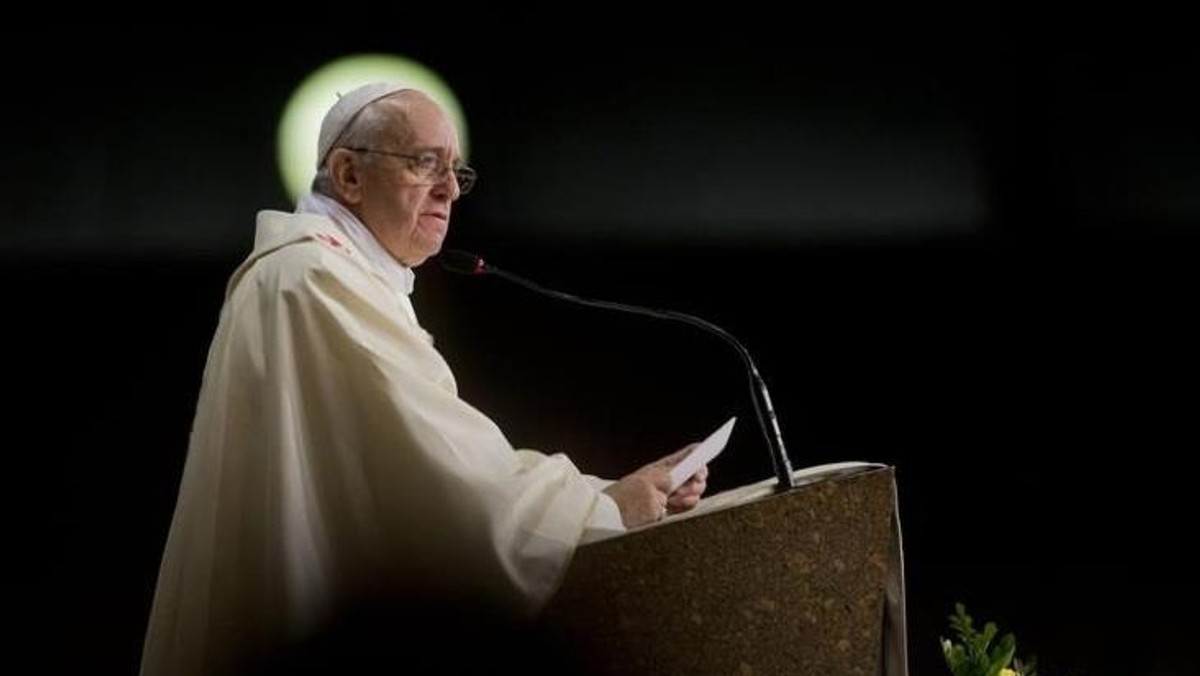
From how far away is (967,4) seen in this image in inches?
160

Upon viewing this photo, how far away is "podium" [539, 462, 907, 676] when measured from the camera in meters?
1.92

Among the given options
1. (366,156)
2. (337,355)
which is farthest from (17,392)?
(337,355)

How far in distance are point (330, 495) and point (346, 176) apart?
72 cm

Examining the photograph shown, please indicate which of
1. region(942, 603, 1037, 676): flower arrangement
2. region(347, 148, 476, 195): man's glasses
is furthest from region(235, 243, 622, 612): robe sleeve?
region(942, 603, 1037, 676): flower arrangement

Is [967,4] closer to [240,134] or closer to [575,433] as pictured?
[575,433]

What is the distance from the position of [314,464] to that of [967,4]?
269 cm

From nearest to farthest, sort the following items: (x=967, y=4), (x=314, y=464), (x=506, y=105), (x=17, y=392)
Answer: (x=314, y=464) → (x=17, y=392) → (x=506, y=105) → (x=967, y=4)

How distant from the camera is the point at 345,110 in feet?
8.61

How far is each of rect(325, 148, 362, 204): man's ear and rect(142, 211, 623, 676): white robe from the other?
0.40 meters

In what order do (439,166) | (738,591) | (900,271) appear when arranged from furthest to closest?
1. (900,271)
2. (439,166)
3. (738,591)

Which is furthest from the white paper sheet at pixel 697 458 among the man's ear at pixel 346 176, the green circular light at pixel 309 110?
the green circular light at pixel 309 110

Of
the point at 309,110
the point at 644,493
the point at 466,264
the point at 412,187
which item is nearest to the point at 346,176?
the point at 412,187

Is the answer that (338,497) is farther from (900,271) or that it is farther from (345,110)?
(900,271)

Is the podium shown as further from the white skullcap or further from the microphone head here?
the white skullcap
